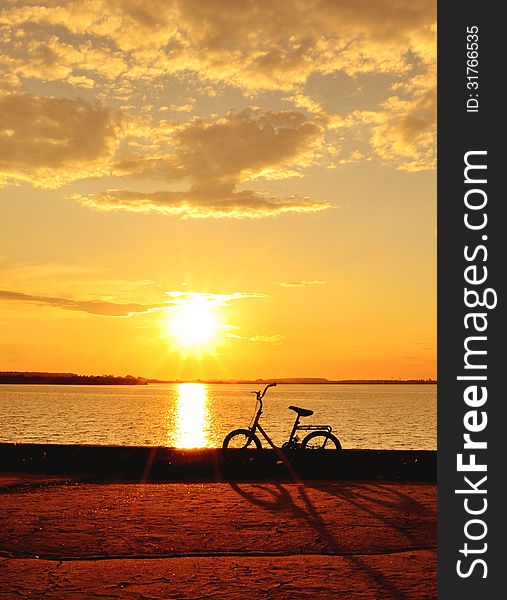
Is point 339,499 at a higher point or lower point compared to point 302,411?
lower

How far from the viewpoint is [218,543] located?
27.8ft

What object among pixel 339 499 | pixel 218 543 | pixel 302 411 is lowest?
pixel 218 543

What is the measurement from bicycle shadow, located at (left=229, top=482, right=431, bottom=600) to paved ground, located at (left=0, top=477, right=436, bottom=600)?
0.02 metres

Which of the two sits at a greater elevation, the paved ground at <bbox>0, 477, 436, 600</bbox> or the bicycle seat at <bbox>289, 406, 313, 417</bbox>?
the bicycle seat at <bbox>289, 406, 313, 417</bbox>

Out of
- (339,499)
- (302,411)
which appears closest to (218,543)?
(339,499)

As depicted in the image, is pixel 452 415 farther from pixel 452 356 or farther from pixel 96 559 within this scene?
pixel 96 559

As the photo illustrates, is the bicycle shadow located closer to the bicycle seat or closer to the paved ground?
the paved ground

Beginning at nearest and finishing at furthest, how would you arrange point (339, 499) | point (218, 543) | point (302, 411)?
point (218, 543) < point (339, 499) < point (302, 411)

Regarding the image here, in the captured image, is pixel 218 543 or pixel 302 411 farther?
pixel 302 411

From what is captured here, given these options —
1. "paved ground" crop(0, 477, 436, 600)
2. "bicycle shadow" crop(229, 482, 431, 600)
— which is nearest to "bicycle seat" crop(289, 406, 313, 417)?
"bicycle shadow" crop(229, 482, 431, 600)

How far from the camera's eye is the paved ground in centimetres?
688

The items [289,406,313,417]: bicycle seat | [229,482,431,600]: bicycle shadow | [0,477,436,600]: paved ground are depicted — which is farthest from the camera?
[289,406,313,417]: bicycle seat

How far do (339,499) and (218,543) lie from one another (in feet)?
11.2

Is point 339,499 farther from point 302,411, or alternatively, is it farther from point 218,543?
point 302,411
